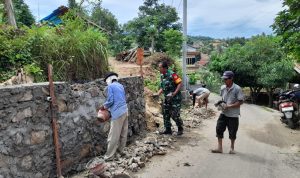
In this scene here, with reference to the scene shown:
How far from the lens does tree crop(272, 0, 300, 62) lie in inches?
322

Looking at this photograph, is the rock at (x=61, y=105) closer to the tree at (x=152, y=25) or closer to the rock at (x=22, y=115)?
the rock at (x=22, y=115)

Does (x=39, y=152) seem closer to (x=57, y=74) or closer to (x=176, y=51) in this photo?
(x=57, y=74)

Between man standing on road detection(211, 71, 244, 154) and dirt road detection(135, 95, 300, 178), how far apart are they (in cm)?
56

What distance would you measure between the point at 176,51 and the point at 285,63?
1063cm

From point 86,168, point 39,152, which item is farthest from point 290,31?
point 39,152

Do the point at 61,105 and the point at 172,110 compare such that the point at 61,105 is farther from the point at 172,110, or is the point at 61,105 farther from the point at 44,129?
the point at 172,110

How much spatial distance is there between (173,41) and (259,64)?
1207cm

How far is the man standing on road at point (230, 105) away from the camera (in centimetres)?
723

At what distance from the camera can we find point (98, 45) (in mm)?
8000

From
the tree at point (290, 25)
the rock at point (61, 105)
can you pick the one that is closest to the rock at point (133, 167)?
the rock at point (61, 105)

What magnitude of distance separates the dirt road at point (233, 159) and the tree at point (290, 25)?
2551 millimetres

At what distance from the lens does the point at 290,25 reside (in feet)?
29.5

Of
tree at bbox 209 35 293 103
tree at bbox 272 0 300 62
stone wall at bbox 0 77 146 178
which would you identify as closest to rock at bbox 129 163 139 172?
stone wall at bbox 0 77 146 178

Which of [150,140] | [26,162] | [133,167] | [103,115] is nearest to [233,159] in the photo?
[150,140]
